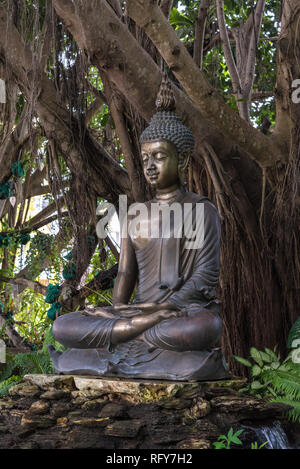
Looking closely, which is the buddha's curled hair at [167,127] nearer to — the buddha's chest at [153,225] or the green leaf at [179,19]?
the buddha's chest at [153,225]

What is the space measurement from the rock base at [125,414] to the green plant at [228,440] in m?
0.04

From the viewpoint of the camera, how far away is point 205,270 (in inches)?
144

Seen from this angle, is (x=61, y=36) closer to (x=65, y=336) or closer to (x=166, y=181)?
(x=166, y=181)

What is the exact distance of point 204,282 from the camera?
3621 millimetres

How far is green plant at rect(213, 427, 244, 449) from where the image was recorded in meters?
2.67

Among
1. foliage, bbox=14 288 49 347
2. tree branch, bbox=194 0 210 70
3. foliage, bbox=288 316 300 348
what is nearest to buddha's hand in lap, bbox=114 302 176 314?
foliage, bbox=288 316 300 348

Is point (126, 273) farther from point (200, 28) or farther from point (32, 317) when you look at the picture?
point (32, 317)

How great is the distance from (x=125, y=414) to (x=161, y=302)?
2.71 feet

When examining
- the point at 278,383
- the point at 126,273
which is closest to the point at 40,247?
the point at 126,273

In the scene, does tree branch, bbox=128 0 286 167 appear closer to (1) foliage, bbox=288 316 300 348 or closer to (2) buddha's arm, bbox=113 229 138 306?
(2) buddha's arm, bbox=113 229 138 306

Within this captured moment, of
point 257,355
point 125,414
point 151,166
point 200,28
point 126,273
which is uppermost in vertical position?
point 200,28

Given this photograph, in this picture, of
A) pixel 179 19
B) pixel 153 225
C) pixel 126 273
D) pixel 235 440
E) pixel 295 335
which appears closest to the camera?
pixel 235 440
